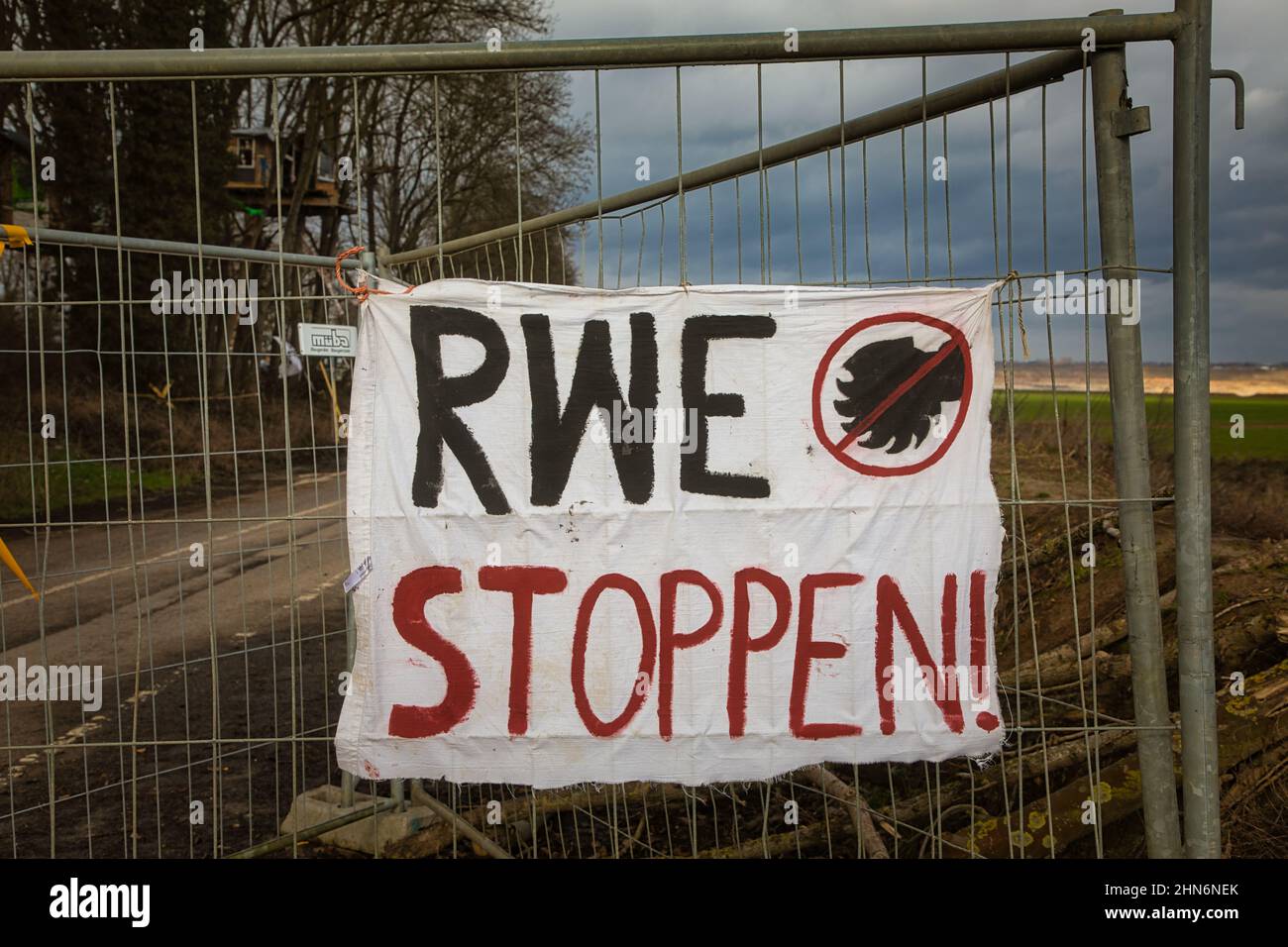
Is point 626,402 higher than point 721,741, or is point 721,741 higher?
point 626,402

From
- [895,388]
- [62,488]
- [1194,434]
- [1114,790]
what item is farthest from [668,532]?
[62,488]

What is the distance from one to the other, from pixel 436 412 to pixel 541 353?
13.9 inches

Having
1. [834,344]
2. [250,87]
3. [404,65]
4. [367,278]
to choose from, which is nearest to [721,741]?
[834,344]

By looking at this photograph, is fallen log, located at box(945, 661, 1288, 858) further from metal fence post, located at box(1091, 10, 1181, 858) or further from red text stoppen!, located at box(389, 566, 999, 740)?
red text stoppen!, located at box(389, 566, 999, 740)

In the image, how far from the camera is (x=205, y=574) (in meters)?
10.0

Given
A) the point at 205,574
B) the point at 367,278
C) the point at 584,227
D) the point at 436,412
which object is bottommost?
the point at 205,574

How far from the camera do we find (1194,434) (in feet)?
9.86

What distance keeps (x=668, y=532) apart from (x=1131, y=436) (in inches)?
55.1

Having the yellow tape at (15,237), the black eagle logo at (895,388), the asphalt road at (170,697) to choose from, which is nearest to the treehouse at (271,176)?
the asphalt road at (170,697)

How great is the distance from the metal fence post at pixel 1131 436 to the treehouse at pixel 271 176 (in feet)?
77.6

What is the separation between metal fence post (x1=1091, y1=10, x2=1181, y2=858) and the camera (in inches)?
115

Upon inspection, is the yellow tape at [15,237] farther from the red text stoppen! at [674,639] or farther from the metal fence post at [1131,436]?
the metal fence post at [1131,436]

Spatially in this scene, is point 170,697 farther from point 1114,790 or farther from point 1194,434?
point 1194,434
